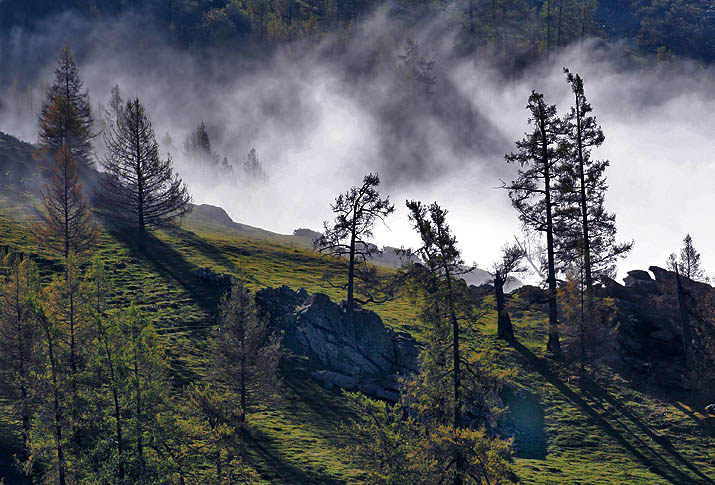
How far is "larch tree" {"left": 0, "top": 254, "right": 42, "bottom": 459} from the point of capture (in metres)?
29.8

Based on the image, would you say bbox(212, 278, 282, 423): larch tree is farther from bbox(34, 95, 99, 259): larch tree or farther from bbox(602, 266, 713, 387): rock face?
bbox(602, 266, 713, 387): rock face

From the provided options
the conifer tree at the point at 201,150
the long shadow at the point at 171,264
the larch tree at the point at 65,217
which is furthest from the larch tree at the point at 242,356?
the conifer tree at the point at 201,150

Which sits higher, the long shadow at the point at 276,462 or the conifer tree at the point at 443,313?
the conifer tree at the point at 443,313

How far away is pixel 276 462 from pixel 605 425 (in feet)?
73.4

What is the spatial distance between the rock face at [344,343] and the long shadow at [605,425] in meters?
10.3

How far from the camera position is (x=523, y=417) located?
38.7m

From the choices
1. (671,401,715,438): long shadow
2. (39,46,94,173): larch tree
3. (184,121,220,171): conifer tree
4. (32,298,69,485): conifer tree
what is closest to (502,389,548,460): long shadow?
(671,401,715,438): long shadow

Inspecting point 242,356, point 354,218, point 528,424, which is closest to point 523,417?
point 528,424

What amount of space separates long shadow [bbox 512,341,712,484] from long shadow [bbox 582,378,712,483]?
2.97ft

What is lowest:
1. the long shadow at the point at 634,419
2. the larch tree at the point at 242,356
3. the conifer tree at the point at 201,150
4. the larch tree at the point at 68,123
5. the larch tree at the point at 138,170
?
the long shadow at the point at 634,419

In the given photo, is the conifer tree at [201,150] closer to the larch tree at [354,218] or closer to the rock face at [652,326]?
the larch tree at [354,218]

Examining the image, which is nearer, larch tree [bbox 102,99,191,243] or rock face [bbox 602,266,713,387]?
rock face [bbox 602,266,713,387]

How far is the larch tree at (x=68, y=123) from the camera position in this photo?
8075 cm

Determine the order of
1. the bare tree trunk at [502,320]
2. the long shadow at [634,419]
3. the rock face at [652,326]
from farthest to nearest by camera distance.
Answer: the bare tree trunk at [502,320]
the rock face at [652,326]
the long shadow at [634,419]
